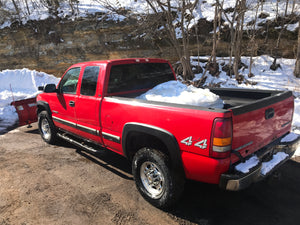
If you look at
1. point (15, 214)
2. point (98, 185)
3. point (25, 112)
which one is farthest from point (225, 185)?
point (25, 112)

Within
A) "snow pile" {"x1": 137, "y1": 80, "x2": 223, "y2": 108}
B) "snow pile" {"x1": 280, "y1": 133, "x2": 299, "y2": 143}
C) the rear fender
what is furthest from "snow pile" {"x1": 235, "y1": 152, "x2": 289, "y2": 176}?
"snow pile" {"x1": 137, "y1": 80, "x2": 223, "y2": 108}

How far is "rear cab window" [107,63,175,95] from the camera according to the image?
357cm

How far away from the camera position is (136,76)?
3869 millimetres

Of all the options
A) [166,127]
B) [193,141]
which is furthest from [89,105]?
[193,141]

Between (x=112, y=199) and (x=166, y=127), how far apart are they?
1435 mm

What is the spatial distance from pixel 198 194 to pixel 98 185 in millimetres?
1590

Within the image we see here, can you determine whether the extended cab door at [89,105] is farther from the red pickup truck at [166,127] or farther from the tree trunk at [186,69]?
the tree trunk at [186,69]

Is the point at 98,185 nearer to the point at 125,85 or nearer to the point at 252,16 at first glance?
the point at 125,85

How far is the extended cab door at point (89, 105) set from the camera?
11.7 feet

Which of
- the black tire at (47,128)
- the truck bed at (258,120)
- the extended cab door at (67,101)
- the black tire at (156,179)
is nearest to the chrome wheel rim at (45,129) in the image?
the black tire at (47,128)

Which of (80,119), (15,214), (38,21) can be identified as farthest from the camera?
(38,21)

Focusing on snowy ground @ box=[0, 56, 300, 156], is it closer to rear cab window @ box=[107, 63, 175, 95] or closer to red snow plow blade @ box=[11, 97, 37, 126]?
red snow plow blade @ box=[11, 97, 37, 126]

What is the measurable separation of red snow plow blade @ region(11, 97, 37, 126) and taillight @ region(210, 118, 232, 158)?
6.14 meters

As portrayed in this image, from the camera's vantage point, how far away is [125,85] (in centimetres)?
371
